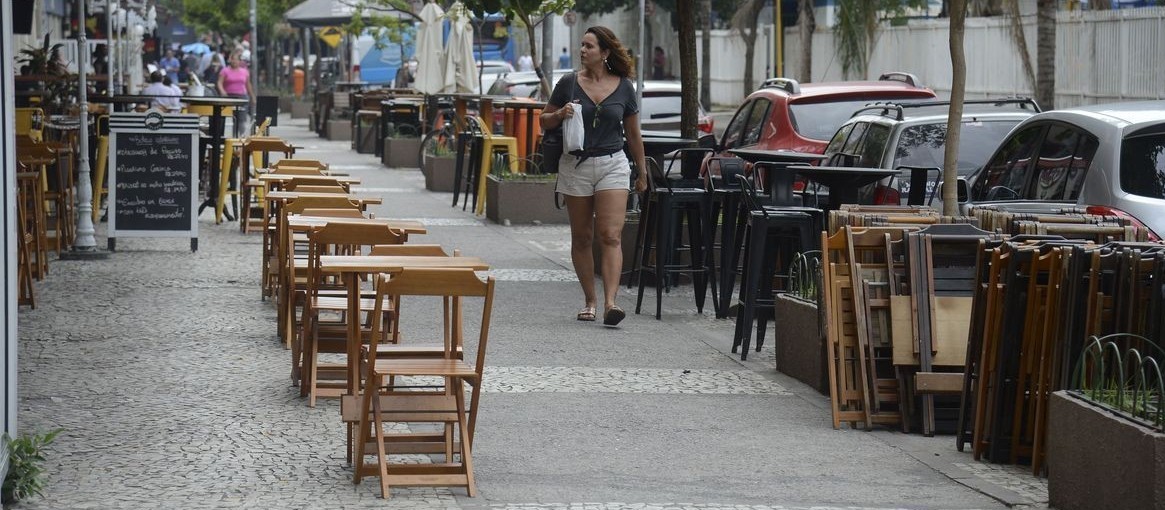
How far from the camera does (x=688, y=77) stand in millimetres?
15719

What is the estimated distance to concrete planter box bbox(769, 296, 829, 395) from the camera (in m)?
8.69

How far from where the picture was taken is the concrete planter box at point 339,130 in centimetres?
3584

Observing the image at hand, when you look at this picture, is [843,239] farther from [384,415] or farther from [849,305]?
[384,415]

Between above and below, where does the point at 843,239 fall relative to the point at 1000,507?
above

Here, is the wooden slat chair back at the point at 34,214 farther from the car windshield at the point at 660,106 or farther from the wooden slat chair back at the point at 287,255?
the car windshield at the point at 660,106

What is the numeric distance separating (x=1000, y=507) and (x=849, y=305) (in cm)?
180

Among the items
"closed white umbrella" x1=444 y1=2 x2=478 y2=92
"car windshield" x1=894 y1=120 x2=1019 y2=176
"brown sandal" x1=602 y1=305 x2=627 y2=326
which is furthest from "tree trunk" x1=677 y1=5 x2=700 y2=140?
"closed white umbrella" x1=444 y1=2 x2=478 y2=92

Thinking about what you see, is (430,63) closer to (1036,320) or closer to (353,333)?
(353,333)

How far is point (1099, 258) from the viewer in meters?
6.39

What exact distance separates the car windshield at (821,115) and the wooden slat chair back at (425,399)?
30.8ft

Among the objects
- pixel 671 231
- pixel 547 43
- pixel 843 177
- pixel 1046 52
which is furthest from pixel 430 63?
pixel 843 177

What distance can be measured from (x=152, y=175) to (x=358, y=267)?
8456 millimetres

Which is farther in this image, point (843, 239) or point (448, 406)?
point (843, 239)

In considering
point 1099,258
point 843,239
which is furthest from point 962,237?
point 1099,258
